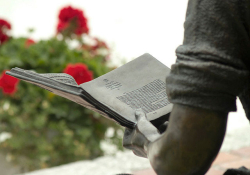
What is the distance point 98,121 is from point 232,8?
2220mm

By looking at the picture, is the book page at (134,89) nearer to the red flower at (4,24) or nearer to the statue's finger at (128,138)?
the statue's finger at (128,138)

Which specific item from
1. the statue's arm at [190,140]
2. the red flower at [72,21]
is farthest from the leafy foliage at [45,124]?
the statue's arm at [190,140]

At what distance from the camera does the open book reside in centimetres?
119

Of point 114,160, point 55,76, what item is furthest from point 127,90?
point 114,160

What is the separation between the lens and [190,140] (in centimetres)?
104

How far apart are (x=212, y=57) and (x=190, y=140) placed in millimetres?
241

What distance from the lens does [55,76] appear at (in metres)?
1.26

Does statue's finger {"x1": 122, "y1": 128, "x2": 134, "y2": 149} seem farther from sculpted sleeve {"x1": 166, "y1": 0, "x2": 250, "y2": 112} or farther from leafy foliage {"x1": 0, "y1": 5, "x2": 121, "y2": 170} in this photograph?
leafy foliage {"x1": 0, "y1": 5, "x2": 121, "y2": 170}

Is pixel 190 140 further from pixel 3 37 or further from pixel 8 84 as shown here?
pixel 3 37

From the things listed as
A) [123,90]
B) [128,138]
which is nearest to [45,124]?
[123,90]

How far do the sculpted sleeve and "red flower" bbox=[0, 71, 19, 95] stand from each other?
2.04 m

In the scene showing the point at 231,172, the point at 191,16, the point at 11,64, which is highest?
the point at 191,16

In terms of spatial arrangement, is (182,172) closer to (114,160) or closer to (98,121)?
(114,160)

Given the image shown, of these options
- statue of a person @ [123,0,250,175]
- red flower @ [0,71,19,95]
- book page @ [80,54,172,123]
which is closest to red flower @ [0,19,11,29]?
red flower @ [0,71,19,95]
